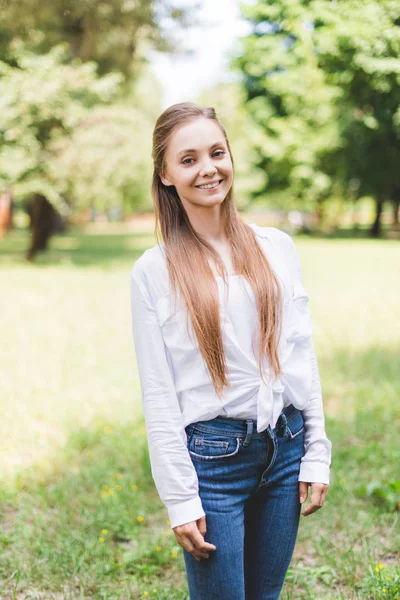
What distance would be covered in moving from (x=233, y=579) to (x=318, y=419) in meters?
0.54

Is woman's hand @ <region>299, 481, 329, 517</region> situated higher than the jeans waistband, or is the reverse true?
the jeans waistband

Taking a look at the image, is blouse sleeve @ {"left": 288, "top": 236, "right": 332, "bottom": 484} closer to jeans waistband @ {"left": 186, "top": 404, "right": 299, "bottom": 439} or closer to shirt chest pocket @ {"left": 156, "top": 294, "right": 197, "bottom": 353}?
jeans waistband @ {"left": 186, "top": 404, "right": 299, "bottom": 439}

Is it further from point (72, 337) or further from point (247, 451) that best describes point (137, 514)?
point (72, 337)

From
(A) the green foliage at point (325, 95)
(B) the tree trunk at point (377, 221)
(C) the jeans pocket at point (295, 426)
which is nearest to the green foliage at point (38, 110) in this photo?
(A) the green foliage at point (325, 95)

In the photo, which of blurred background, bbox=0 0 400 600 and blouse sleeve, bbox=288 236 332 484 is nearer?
blouse sleeve, bbox=288 236 332 484

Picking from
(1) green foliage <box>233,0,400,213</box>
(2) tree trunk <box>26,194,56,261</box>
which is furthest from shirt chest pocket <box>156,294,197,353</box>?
(2) tree trunk <box>26,194,56,261</box>

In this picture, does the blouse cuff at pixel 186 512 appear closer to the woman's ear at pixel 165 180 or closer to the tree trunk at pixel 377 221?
the woman's ear at pixel 165 180

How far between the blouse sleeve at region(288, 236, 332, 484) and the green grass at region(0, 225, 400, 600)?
107 cm

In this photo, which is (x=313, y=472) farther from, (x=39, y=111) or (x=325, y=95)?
(x=325, y=95)

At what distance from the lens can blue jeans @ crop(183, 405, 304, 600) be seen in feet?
5.89

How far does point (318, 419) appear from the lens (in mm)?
2014

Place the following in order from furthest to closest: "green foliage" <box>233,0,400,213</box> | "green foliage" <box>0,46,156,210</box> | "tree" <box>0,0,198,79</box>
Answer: "green foliage" <box>0,46,156,210</box> < "tree" <box>0,0,198,79</box> < "green foliage" <box>233,0,400,213</box>

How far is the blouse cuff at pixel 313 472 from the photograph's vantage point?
1929 millimetres

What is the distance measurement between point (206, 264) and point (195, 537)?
0.77 metres
